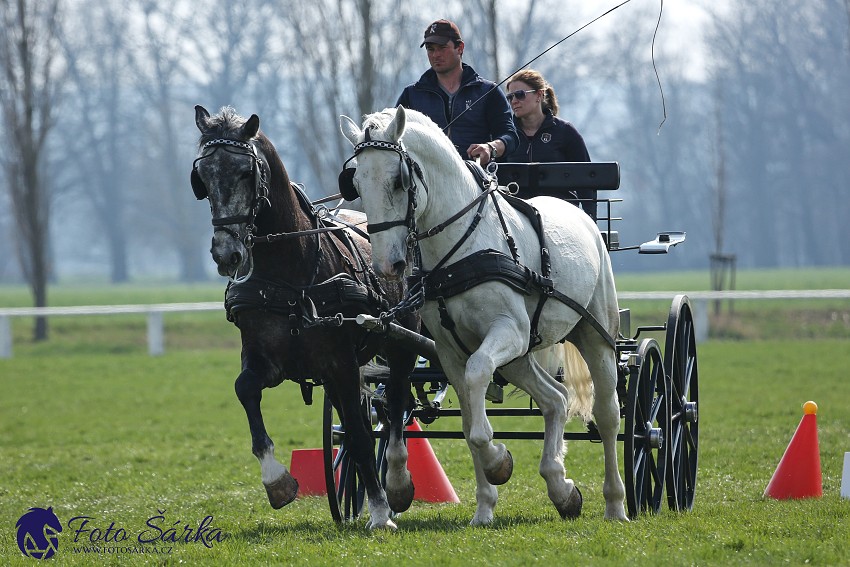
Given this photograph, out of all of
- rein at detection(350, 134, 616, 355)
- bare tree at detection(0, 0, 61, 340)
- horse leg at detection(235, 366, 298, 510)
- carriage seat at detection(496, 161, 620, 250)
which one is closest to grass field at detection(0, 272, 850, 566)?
horse leg at detection(235, 366, 298, 510)

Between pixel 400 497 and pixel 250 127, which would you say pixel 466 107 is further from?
pixel 400 497

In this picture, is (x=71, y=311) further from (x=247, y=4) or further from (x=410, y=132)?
(x=247, y=4)

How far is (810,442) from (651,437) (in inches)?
50.6

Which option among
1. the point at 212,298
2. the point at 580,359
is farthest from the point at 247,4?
the point at 580,359

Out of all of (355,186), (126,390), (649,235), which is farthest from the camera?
(649,235)

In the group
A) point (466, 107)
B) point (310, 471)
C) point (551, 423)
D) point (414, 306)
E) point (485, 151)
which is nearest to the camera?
point (414, 306)

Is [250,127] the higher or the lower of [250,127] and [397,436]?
the higher

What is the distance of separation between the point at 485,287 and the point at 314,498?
115 inches

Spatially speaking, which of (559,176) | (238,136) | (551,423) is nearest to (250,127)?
(238,136)

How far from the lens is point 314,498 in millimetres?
7855

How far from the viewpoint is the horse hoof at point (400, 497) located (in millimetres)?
6387

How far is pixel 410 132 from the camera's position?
→ 543 cm

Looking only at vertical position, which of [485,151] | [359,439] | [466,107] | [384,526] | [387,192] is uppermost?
[466,107]

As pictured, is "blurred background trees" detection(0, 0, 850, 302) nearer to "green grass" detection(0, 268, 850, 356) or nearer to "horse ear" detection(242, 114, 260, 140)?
"green grass" detection(0, 268, 850, 356)
